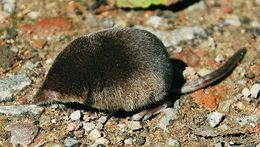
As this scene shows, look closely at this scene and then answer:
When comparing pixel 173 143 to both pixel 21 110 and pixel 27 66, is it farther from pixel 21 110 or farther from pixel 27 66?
pixel 27 66

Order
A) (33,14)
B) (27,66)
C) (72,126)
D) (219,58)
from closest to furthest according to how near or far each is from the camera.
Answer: (72,126) → (27,66) → (219,58) → (33,14)

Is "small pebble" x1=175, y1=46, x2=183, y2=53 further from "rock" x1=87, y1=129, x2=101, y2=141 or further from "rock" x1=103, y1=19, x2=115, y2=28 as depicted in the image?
"rock" x1=87, y1=129, x2=101, y2=141

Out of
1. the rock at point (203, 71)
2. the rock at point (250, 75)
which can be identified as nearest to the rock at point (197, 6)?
the rock at point (203, 71)

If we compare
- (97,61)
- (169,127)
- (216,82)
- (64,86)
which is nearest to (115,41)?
(97,61)

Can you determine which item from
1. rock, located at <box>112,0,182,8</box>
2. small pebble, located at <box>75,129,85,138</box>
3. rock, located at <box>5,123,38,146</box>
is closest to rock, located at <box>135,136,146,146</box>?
small pebble, located at <box>75,129,85,138</box>

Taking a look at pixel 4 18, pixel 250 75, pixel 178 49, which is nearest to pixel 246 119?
pixel 250 75

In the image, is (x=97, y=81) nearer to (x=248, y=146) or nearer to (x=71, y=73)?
(x=71, y=73)
